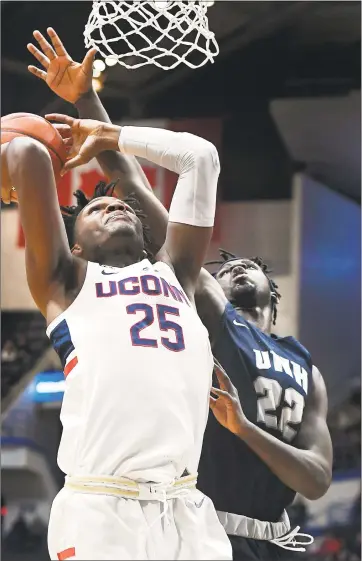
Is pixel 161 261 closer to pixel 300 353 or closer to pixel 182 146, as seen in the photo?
pixel 182 146

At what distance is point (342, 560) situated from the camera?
3646mm

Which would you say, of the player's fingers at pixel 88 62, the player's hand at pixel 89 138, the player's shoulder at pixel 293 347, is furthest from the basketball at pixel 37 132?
the player's shoulder at pixel 293 347

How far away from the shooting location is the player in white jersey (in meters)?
1.95

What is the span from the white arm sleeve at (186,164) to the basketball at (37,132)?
0.18 m

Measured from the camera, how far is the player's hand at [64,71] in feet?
8.35

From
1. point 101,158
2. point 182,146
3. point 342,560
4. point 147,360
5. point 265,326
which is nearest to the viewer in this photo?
point 147,360

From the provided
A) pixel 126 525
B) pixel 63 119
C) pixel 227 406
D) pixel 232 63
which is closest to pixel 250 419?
pixel 227 406

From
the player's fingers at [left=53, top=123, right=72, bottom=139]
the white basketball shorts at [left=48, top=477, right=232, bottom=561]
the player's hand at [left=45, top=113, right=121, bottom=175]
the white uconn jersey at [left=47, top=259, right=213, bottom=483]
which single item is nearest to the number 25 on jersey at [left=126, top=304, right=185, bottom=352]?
the white uconn jersey at [left=47, top=259, right=213, bottom=483]

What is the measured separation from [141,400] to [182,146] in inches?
27.7

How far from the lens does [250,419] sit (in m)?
3.02

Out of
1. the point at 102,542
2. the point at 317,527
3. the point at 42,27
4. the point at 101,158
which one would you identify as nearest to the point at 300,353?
the point at 317,527

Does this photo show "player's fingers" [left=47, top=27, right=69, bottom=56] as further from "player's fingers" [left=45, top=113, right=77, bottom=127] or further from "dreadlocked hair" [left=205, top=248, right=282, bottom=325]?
"dreadlocked hair" [left=205, top=248, right=282, bottom=325]

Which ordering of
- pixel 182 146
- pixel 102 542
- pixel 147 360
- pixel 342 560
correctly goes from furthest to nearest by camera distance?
1. pixel 342 560
2. pixel 182 146
3. pixel 147 360
4. pixel 102 542

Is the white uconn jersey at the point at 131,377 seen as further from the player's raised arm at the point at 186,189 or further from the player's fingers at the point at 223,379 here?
the player's fingers at the point at 223,379
